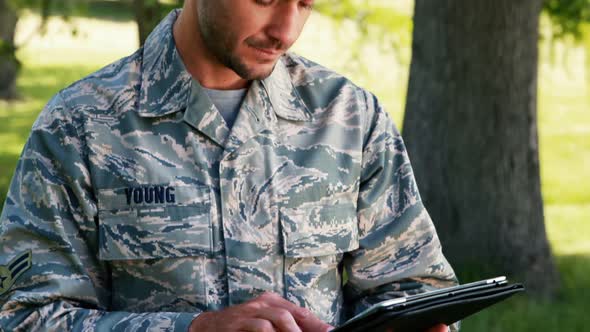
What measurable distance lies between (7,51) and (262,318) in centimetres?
511

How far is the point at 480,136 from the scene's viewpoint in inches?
251

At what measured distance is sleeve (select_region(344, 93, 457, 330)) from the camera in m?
2.75

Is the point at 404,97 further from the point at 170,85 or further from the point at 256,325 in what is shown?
the point at 256,325

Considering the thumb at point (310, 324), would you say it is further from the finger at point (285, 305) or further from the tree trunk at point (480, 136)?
the tree trunk at point (480, 136)

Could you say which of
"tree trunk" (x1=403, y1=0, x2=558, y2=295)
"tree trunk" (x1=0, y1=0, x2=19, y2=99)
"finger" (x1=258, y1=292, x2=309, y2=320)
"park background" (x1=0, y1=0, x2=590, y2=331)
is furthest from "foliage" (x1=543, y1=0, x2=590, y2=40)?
"finger" (x1=258, y1=292, x2=309, y2=320)

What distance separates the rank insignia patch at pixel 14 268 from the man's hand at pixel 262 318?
394 mm

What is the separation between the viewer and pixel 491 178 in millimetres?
6379

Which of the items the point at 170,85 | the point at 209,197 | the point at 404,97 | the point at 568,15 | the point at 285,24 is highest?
the point at 568,15

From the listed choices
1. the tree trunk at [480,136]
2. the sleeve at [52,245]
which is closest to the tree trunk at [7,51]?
the tree trunk at [480,136]

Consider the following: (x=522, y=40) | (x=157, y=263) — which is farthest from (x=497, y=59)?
(x=157, y=263)

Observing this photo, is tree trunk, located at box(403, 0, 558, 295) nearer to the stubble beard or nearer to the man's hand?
the stubble beard

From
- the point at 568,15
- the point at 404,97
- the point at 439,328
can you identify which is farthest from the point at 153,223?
the point at 404,97

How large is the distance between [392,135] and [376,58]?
51.5 ft

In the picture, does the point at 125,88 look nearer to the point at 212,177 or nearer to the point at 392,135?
the point at 212,177
